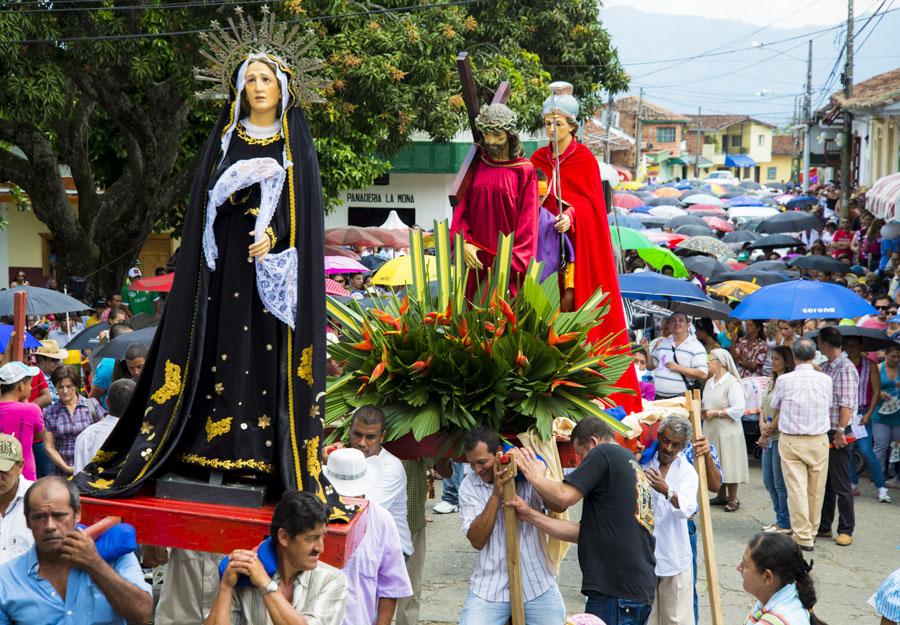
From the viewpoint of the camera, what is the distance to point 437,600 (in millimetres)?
9008

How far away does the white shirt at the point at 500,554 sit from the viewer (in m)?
6.29

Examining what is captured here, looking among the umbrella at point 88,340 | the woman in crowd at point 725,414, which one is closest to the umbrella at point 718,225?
the woman in crowd at point 725,414

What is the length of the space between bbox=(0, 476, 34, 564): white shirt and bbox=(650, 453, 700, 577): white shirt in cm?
358

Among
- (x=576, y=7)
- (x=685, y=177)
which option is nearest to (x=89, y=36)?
(x=576, y=7)

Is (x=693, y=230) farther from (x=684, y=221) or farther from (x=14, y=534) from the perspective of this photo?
(x=14, y=534)

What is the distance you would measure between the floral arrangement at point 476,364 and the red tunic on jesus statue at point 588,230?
1.11 m

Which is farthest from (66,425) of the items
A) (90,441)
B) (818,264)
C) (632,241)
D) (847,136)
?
(847,136)

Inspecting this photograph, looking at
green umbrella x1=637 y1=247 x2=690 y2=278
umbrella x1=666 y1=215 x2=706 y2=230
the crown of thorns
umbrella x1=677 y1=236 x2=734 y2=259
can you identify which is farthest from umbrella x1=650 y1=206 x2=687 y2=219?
the crown of thorns

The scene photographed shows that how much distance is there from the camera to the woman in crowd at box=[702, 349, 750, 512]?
38.1 ft

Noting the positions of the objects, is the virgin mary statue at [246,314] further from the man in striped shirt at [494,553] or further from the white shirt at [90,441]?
the white shirt at [90,441]

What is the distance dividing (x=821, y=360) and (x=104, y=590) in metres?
8.65

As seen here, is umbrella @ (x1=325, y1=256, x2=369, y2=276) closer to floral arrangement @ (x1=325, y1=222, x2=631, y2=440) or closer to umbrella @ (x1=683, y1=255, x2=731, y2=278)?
umbrella @ (x1=683, y1=255, x2=731, y2=278)

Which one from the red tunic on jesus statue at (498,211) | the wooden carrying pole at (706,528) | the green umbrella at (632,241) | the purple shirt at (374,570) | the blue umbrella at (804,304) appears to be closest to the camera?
the purple shirt at (374,570)

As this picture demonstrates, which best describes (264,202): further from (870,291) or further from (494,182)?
(870,291)
